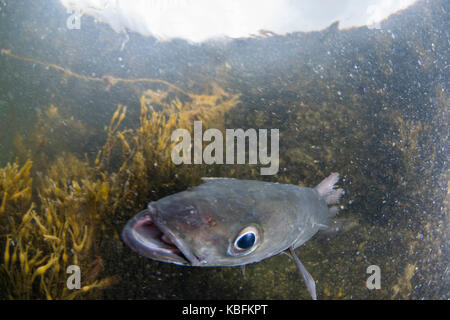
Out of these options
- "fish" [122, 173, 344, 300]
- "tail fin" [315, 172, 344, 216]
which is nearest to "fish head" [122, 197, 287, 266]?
"fish" [122, 173, 344, 300]

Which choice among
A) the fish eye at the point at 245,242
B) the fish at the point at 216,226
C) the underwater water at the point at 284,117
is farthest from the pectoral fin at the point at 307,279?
the underwater water at the point at 284,117

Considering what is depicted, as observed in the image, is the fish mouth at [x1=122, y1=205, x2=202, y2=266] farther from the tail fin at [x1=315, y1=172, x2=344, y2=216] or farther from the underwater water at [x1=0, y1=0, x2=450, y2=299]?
the tail fin at [x1=315, y1=172, x2=344, y2=216]

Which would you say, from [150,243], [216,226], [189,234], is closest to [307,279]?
[216,226]

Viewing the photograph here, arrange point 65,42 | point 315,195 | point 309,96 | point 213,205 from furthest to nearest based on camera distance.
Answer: point 65,42
point 309,96
point 315,195
point 213,205

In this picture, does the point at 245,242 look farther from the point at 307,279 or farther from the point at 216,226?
the point at 307,279

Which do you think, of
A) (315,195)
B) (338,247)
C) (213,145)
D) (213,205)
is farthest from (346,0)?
(213,205)

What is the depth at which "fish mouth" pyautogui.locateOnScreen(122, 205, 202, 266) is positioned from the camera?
1.63 metres

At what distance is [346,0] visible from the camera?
4.93 m

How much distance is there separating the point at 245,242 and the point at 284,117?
2.99m

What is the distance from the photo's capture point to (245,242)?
1763 millimetres

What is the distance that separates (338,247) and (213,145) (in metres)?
2.62

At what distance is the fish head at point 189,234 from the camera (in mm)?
1537

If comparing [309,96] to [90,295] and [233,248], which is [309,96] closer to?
[233,248]

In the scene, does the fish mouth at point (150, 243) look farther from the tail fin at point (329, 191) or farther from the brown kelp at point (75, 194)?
the tail fin at point (329, 191)
